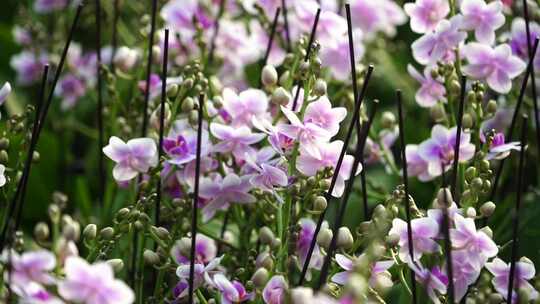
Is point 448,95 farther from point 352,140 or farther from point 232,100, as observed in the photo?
point 232,100

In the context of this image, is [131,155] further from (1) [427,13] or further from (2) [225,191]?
(1) [427,13]

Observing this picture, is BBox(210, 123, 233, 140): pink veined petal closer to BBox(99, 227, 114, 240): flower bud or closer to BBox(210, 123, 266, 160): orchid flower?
BBox(210, 123, 266, 160): orchid flower

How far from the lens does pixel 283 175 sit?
2.87 ft

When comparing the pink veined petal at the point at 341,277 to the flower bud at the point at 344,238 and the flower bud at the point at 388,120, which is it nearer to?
the flower bud at the point at 344,238

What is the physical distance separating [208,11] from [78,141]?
0.45 m

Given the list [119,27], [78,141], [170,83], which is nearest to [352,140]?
[170,83]

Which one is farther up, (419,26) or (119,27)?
(419,26)

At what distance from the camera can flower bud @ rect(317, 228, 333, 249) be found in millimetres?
867

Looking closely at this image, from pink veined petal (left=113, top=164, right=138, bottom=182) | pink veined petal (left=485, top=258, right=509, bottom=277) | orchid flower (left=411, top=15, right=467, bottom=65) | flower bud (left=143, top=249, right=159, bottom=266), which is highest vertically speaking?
orchid flower (left=411, top=15, right=467, bottom=65)

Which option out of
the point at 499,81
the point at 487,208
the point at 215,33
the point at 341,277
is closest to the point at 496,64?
the point at 499,81

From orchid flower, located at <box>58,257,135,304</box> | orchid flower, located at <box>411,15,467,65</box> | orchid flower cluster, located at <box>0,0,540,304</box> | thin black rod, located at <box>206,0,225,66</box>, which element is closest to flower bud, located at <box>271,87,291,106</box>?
orchid flower cluster, located at <box>0,0,540,304</box>

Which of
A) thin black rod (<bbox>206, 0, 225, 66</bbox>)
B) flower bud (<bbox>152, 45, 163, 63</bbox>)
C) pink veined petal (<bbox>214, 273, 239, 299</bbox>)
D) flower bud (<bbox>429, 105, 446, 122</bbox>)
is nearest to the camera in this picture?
pink veined petal (<bbox>214, 273, 239, 299</bbox>)

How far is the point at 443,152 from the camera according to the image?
1.05 meters

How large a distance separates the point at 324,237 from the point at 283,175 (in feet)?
0.22
